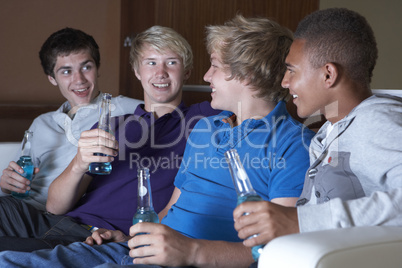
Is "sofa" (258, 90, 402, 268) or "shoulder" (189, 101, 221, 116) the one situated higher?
"sofa" (258, 90, 402, 268)

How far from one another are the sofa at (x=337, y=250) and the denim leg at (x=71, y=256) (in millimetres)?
556

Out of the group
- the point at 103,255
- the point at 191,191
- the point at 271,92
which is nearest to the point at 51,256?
the point at 103,255

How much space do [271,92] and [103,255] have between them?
62 centimetres

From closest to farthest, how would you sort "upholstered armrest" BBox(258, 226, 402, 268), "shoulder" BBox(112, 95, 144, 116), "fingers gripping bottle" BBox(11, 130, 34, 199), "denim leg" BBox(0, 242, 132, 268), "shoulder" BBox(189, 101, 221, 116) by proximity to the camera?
1. "upholstered armrest" BBox(258, 226, 402, 268)
2. "denim leg" BBox(0, 242, 132, 268)
3. "shoulder" BBox(189, 101, 221, 116)
4. "fingers gripping bottle" BBox(11, 130, 34, 199)
5. "shoulder" BBox(112, 95, 144, 116)

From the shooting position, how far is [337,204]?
1005 millimetres

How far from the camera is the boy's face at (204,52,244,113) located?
151 cm

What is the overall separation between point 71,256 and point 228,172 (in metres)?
0.45

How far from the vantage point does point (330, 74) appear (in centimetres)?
122

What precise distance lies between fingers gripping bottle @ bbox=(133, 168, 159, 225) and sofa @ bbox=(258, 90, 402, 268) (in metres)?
0.42

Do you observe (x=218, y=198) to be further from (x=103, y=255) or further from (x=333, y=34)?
(x=333, y=34)

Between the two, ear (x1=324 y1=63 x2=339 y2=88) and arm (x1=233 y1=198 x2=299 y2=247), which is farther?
ear (x1=324 y1=63 x2=339 y2=88)

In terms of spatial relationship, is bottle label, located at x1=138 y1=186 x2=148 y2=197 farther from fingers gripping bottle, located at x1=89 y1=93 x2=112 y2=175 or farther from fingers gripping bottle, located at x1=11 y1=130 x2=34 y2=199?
fingers gripping bottle, located at x1=11 y1=130 x2=34 y2=199

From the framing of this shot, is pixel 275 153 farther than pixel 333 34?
Yes

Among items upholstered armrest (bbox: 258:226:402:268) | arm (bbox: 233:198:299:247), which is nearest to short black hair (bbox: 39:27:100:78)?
arm (bbox: 233:198:299:247)
